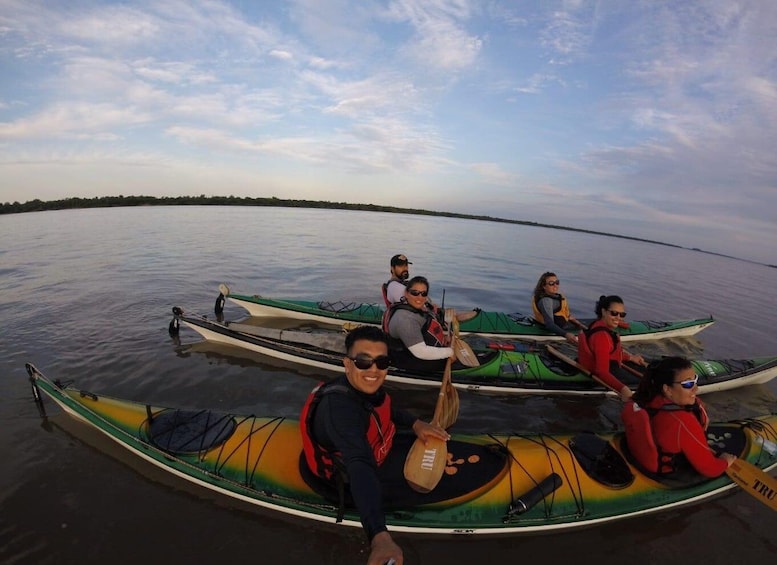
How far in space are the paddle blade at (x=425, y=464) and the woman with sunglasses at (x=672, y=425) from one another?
7.26ft

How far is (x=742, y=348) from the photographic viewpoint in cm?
1216

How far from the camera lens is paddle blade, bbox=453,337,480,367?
7027 mm

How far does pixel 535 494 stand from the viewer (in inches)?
147

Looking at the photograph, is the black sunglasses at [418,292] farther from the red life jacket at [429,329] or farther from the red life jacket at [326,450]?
the red life jacket at [326,450]

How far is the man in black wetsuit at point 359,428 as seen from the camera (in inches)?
94.1

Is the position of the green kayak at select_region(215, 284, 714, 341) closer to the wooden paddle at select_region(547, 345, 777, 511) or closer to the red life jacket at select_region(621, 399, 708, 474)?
the red life jacket at select_region(621, 399, 708, 474)

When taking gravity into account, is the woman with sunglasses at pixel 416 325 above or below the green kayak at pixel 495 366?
above

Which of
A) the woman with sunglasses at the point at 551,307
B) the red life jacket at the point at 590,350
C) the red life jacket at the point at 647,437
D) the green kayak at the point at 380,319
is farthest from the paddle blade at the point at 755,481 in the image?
the green kayak at the point at 380,319

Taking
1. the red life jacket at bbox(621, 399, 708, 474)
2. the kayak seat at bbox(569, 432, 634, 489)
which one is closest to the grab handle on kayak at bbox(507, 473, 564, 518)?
the kayak seat at bbox(569, 432, 634, 489)

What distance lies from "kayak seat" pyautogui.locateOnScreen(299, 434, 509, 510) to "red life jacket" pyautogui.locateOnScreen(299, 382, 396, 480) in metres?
0.15

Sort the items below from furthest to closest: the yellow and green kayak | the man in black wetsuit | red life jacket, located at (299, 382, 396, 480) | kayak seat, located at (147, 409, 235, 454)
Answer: kayak seat, located at (147, 409, 235, 454), the yellow and green kayak, red life jacket, located at (299, 382, 396, 480), the man in black wetsuit

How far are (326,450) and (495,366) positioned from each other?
477 cm

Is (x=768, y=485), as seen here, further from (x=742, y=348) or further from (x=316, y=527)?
(x=742, y=348)

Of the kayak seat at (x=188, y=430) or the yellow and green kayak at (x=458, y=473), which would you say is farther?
the kayak seat at (x=188, y=430)
